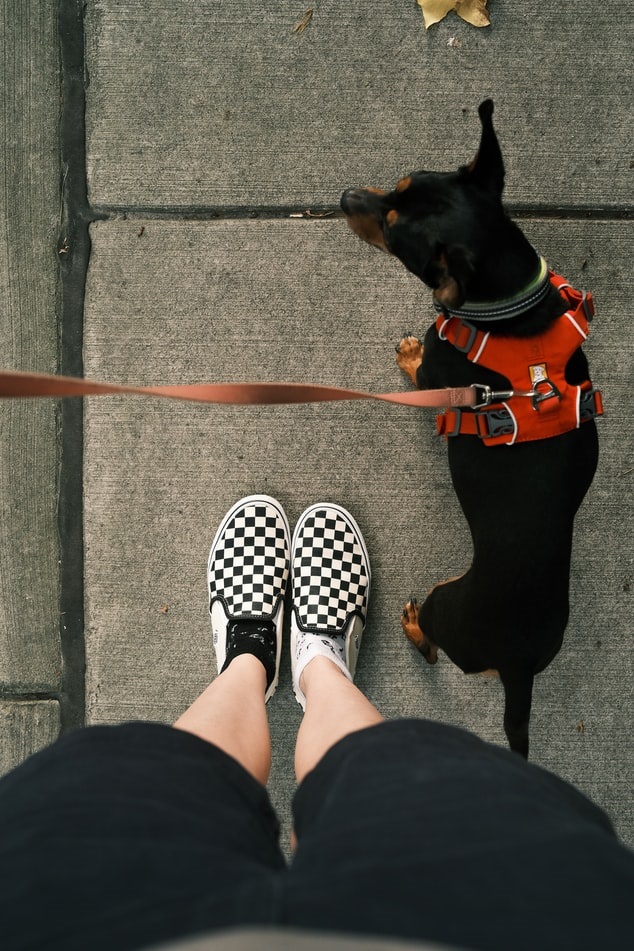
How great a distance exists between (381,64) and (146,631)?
2255 millimetres

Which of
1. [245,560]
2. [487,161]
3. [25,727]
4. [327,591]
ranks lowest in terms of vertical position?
[25,727]

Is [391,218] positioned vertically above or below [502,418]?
above

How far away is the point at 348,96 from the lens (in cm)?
238

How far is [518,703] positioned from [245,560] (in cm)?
105

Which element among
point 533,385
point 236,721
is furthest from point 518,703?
point 533,385

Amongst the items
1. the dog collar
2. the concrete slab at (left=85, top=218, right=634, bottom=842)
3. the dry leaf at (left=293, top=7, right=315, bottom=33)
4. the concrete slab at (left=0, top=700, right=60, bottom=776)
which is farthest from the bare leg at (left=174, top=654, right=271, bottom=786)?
the dry leaf at (left=293, top=7, right=315, bottom=33)

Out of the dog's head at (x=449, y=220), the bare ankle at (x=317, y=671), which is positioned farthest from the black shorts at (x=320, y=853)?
the dog's head at (x=449, y=220)

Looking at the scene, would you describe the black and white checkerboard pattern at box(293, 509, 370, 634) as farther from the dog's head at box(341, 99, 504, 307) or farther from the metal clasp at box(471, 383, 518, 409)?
the dog's head at box(341, 99, 504, 307)

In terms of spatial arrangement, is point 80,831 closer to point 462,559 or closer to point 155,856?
point 155,856

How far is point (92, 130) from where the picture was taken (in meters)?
2.41

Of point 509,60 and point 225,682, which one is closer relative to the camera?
point 225,682

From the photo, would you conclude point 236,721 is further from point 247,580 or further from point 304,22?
point 304,22

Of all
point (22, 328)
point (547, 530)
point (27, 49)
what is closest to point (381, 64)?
point (27, 49)

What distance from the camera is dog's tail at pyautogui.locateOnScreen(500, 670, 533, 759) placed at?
70.6 inches
